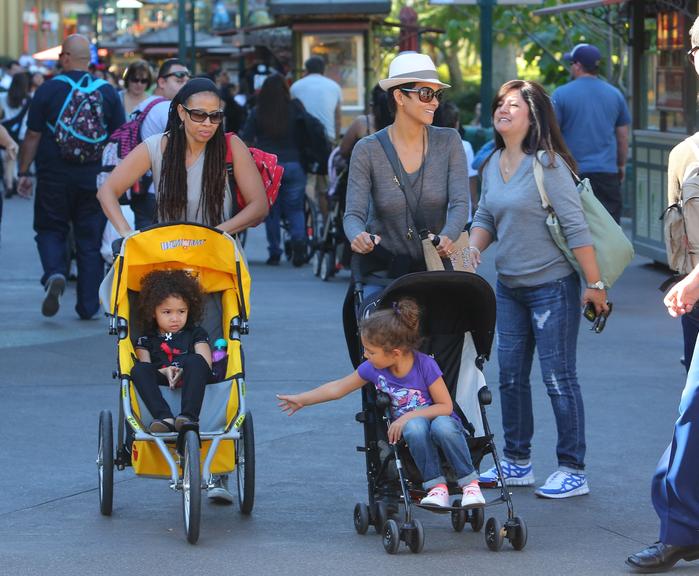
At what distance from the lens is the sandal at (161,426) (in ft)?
20.2

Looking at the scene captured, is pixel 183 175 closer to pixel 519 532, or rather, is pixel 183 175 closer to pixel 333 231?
pixel 519 532

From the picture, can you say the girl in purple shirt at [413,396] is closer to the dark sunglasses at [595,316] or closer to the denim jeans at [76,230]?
the dark sunglasses at [595,316]

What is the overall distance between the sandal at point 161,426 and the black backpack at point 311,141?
9314mm

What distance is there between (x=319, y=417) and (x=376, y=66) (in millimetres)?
18804

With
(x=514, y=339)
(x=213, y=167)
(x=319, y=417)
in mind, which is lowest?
(x=319, y=417)

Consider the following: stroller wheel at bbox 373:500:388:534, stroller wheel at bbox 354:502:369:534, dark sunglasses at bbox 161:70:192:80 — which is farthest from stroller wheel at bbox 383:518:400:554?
dark sunglasses at bbox 161:70:192:80

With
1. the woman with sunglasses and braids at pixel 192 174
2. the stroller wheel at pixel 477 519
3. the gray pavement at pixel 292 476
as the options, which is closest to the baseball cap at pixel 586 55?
the gray pavement at pixel 292 476

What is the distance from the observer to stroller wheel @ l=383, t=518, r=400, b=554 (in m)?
5.78

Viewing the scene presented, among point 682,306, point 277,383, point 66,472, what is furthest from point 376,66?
point 682,306

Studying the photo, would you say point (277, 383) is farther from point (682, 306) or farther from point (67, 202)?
point (682, 306)

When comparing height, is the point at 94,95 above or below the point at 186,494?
above

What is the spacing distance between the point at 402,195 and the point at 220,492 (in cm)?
149

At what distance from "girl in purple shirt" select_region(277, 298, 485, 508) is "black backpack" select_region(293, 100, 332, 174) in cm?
939

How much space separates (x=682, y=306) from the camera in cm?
532
